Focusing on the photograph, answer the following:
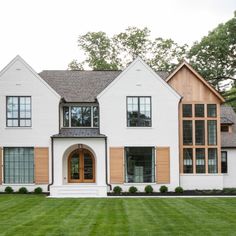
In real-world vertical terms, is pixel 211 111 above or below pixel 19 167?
above

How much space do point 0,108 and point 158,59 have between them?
956 inches

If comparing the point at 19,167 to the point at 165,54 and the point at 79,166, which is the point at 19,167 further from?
the point at 165,54

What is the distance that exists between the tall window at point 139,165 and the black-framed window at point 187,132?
2223 mm

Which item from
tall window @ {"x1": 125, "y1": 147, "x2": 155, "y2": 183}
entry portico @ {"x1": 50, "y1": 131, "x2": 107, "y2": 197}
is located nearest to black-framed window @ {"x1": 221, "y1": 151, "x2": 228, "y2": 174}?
tall window @ {"x1": 125, "y1": 147, "x2": 155, "y2": 183}

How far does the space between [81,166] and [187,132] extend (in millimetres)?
6624

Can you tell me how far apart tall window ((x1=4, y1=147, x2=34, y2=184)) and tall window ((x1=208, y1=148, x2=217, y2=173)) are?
34.1ft

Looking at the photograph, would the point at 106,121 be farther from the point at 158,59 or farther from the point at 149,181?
the point at 158,59

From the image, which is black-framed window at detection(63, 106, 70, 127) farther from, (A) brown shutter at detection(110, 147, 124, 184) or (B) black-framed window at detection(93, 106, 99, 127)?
(A) brown shutter at detection(110, 147, 124, 184)

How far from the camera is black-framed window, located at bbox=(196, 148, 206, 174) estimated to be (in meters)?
28.4

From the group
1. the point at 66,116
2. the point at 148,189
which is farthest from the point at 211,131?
the point at 66,116

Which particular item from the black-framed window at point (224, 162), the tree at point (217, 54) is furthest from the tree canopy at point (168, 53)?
the black-framed window at point (224, 162)

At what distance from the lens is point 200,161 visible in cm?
2853

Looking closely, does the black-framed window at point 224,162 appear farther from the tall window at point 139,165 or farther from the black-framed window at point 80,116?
the black-framed window at point 80,116

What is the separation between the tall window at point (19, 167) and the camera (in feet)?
89.8
